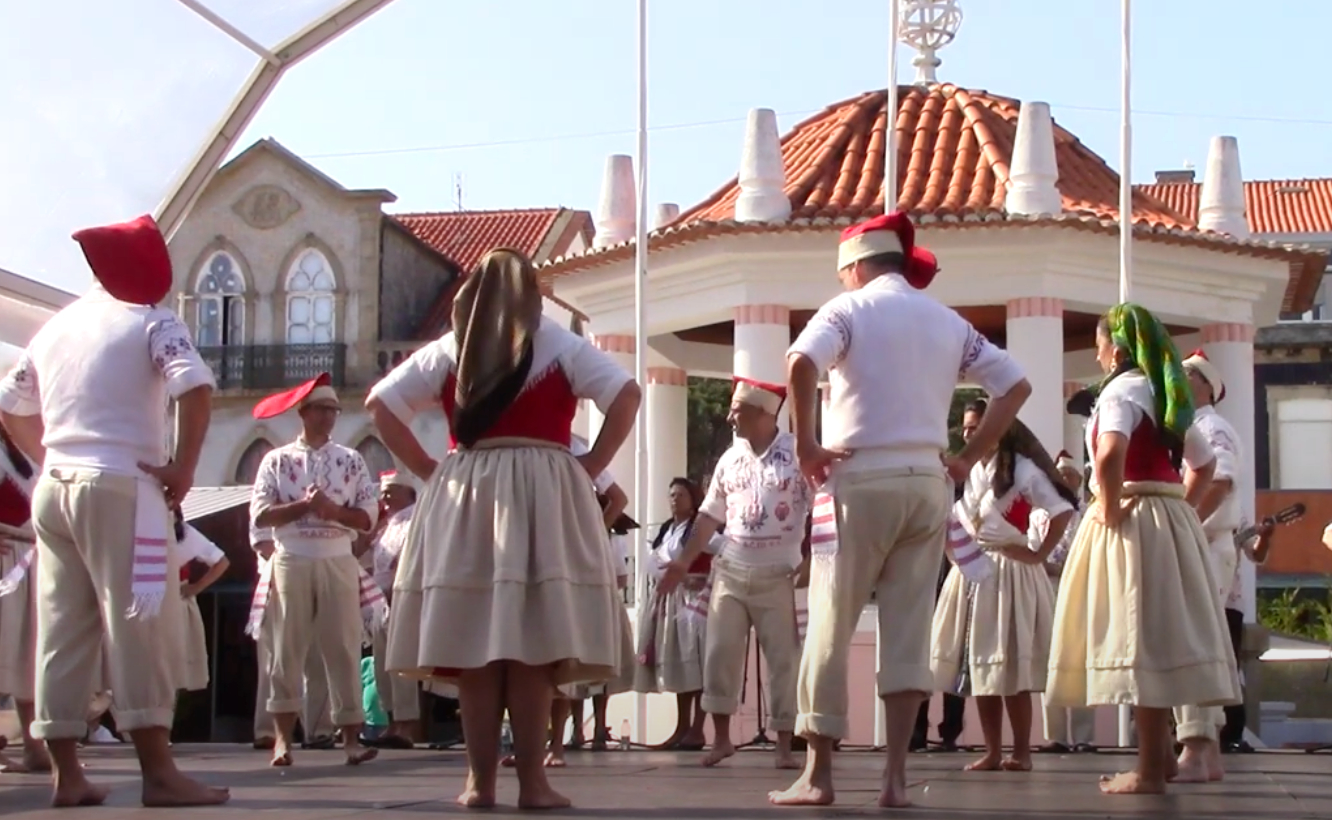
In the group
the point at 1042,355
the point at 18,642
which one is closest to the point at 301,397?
the point at 18,642

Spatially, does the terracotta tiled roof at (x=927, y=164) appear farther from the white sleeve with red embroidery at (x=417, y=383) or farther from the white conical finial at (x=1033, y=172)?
the white sleeve with red embroidery at (x=417, y=383)

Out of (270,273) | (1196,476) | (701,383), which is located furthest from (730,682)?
(701,383)

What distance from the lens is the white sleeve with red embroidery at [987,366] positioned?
26.2ft

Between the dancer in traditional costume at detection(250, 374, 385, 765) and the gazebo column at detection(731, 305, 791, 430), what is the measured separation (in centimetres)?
764

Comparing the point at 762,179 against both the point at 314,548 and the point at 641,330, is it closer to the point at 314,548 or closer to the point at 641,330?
the point at 641,330

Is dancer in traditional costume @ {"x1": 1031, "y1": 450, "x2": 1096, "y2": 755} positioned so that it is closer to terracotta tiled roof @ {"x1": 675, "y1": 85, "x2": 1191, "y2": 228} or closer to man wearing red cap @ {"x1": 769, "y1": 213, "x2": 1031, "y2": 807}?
man wearing red cap @ {"x1": 769, "y1": 213, "x2": 1031, "y2": 807}

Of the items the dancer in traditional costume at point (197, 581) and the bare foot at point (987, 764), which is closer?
the bare foot at point (987, 764)

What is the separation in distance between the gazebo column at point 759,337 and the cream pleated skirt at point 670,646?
15.7 feet

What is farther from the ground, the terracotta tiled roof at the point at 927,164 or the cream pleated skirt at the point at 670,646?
the terracotta tiled roof at the point at 927,164

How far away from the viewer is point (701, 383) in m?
56.7

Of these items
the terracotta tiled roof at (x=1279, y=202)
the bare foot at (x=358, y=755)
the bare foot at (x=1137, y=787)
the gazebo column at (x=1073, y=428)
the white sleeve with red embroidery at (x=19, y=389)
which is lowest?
the bare foot at (x=358, y=755)

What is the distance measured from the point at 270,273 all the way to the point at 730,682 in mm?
38893

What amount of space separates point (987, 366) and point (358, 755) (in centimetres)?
470

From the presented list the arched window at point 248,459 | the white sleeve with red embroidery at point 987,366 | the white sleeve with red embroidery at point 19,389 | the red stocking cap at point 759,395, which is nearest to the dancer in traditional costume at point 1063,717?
the red stocking cap at point 759,395
